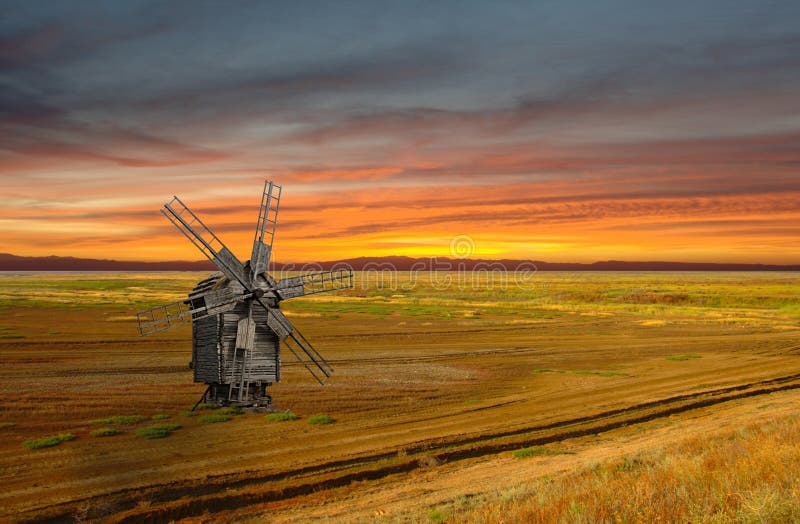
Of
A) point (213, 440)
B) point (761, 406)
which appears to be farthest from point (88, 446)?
point (761, 406)

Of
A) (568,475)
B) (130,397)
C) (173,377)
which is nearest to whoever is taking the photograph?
(568,475)

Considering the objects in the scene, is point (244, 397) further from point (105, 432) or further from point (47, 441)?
point (47, 441)

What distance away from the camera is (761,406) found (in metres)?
24.3

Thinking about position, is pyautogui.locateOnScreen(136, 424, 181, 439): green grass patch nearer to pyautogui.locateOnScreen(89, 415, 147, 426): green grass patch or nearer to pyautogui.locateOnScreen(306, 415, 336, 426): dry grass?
pyautogui.locateOnScreen(89, 415, 147, 426): green grass patch

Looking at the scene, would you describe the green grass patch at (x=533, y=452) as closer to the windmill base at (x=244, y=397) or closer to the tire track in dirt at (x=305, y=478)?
the tire track in dirt at (x=305, y=478)

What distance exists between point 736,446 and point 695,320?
60.5 meters

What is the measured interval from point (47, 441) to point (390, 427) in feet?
36.6

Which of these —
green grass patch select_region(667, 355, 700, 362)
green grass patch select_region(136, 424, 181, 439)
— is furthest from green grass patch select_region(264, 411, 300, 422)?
green grass patch select_region(667, 355, 700, 362)

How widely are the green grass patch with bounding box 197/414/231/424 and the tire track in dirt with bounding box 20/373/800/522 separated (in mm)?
6560

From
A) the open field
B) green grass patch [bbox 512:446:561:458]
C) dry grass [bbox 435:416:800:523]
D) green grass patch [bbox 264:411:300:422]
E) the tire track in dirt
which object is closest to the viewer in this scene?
dry grass [bbox 435:416:800:523]

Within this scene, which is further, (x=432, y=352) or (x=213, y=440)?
(x=432, y=352)

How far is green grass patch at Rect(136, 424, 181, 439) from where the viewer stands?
19.8 meters

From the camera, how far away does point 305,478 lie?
15633mm

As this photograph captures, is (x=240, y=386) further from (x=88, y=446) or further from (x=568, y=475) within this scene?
(x=568, y=475)
